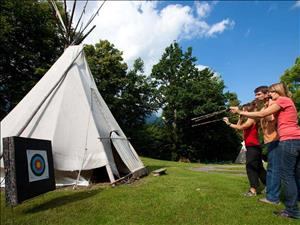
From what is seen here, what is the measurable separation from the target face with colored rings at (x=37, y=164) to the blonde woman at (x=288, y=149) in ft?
16.7

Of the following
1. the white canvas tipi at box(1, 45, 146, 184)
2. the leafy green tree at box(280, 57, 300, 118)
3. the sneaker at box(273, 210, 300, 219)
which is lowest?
the sneaker at box(273, 210, 300, 219)

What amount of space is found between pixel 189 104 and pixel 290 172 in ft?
112

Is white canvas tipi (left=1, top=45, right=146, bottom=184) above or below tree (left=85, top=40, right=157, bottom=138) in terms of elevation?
below

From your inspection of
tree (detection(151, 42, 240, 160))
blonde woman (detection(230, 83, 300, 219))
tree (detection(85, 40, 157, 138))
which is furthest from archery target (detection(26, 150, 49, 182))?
tree (detection(151, 42, 240, 160))

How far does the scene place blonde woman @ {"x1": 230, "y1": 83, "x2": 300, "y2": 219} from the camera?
5387 mm

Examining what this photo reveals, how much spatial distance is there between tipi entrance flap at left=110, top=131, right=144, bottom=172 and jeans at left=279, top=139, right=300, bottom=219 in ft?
21.6

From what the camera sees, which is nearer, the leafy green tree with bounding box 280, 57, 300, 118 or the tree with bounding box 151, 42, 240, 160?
the leafy green tree with bounding box 280, 57, 300, 118

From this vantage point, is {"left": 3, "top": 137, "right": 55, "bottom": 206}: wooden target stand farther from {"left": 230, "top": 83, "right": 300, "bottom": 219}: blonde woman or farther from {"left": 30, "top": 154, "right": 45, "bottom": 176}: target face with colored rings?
{"left": 230, "top": 83, "right": 300, "bottom": 219}: blonde woman

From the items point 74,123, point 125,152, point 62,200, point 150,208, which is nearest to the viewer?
point 150,208

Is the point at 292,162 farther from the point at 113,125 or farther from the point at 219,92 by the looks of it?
the point at 219,92

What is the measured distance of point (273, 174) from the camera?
249 inches

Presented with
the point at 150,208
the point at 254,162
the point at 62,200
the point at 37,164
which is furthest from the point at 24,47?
the point at 254,162

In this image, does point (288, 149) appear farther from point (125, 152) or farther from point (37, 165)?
point (125, 152)

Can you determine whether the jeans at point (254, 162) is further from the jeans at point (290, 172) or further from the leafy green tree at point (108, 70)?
the leafy green tree at point (108, 70)
